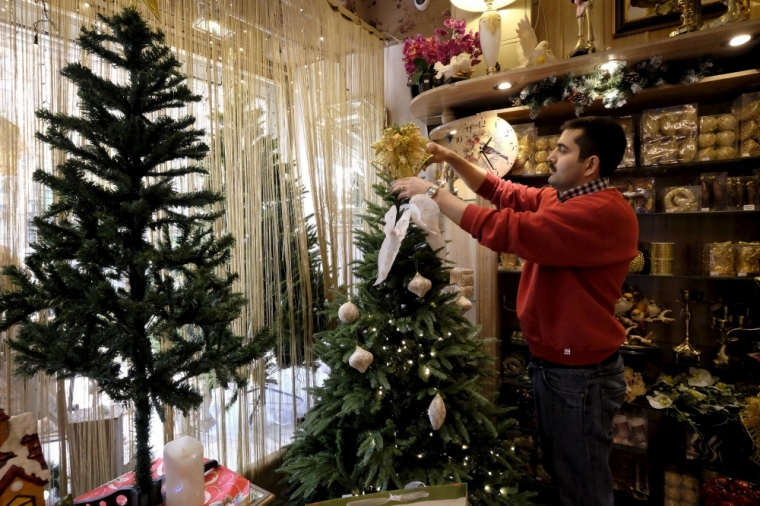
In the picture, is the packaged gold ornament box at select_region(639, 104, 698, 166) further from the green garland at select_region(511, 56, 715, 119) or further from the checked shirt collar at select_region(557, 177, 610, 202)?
the checked shirt collar at select_region(557, 177, 610, 202)

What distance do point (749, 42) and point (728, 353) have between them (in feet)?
4.59

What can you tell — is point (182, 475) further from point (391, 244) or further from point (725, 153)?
point (725, 153)

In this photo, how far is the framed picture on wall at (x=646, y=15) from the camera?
1951 millimetres

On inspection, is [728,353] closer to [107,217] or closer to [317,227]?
[317,227]

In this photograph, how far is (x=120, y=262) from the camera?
904 mm

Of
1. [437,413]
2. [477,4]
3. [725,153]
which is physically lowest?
[437,413]

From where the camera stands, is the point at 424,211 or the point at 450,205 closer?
the point at 424,211

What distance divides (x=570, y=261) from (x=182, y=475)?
1.33m

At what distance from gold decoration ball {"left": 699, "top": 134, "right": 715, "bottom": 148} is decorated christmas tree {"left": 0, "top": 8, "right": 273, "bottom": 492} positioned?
2155 mm

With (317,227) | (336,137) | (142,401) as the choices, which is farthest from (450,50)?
(142,401)

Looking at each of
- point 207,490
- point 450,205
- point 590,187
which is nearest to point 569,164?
point 590,187

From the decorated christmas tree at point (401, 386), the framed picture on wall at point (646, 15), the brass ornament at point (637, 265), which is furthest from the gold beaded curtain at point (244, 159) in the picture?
the brass ornament at point (637, 265)

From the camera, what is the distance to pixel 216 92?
1765 mm

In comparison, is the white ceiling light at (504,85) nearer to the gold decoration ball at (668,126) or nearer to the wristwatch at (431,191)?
the gold decoration ball at (668,126)
